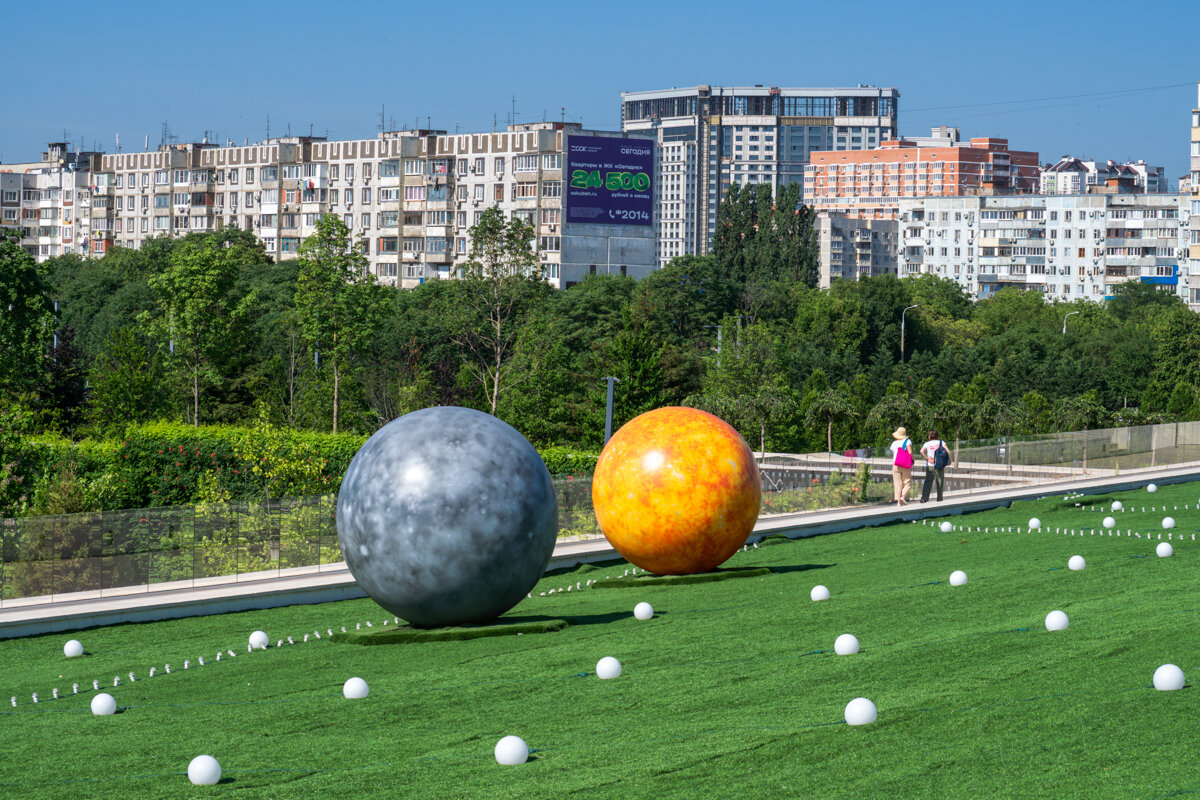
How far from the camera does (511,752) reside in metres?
10.4

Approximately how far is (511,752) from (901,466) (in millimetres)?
21929

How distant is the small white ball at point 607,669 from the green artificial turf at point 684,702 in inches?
4.9

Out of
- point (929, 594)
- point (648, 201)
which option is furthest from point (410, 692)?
point (648, 201)

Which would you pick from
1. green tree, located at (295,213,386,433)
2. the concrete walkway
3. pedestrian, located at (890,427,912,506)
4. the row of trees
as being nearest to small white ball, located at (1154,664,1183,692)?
the concrete walkway

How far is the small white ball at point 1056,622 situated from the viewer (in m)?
14.3

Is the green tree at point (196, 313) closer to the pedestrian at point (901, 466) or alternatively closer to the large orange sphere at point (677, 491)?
the pedestrian at point (901, 466)

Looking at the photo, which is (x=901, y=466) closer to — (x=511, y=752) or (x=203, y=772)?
(x=511, y=752)

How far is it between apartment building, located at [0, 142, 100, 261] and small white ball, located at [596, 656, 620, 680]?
174 meters

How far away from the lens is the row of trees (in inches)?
2323

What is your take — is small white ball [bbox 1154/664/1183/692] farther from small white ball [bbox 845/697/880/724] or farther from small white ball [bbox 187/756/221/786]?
small white ball [bbox 187/756/221/786]

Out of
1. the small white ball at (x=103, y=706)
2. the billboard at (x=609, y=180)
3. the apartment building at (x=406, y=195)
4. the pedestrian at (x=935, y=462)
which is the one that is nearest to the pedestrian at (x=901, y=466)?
the pedestrian at (x=935, y=462)

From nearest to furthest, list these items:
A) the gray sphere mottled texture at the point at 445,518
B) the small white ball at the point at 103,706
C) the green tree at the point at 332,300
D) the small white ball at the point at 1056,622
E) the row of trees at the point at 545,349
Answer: the small white ball at the point at 103,706 < the small white ball at the point at 1056,622 < the gray sphere mottled texture at the point at 445,518 < the green tree at the point at 332,300 < the row of trees at the point at 545,349

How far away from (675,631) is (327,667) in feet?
12.7

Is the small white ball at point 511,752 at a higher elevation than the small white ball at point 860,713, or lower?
lower
